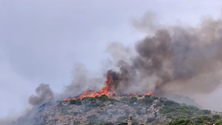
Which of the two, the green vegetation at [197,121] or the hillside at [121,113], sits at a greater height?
the hillside at [121,113]

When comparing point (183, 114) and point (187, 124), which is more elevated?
point (183, 114)

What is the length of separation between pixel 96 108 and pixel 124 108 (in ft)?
49.4

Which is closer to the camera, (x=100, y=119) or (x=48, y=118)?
(x=100, y=119)

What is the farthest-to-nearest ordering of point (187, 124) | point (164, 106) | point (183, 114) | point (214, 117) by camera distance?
point (164, 106)
point (183, 114)
point (214, 117)
point (187, 124)

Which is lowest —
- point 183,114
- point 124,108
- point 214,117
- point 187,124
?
point 187,124

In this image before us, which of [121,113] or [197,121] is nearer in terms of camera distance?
[197,121]

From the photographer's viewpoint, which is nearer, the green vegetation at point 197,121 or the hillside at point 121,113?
the green vegetation at point 197,121

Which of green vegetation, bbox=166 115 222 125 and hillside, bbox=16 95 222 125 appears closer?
green vegetation, bbox=166 115 222 125

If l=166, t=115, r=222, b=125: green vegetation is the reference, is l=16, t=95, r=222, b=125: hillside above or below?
above

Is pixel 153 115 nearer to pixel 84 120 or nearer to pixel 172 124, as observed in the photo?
pixel 84 120

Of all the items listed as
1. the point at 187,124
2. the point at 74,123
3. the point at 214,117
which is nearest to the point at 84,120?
the point at 74,123

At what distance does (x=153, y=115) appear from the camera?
180 m

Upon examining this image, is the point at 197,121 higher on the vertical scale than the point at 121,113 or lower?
lower

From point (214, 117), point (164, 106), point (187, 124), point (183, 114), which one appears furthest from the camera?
point (164, 106)
